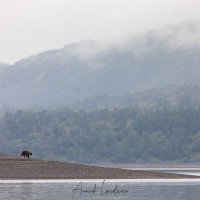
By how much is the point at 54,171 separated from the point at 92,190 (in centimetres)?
3752

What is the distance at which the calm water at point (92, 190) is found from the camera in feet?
338

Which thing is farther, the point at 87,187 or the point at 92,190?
the point at 87,187

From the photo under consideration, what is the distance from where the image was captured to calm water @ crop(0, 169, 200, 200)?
4060 inches

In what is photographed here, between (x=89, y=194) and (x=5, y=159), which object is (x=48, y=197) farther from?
(x=5, y=159)

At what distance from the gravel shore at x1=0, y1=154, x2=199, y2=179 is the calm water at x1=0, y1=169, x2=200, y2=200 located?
8846 mm

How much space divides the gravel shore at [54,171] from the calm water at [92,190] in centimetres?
885

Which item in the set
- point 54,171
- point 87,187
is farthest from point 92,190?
point 54,171

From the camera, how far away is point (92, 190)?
11675cm

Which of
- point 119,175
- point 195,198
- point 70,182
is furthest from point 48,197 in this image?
point 119,175

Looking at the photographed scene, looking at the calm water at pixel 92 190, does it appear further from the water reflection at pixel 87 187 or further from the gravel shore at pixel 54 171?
the gravel shore at pixel 54 171

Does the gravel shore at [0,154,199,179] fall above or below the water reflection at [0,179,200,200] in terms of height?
above

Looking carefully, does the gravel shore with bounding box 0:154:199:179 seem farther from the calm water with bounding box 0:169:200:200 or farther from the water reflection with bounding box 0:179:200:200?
the calm water with bounding box 0:169:200:200

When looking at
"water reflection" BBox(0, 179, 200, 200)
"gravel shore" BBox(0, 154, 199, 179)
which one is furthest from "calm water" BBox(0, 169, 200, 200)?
"gravel shore" BBox(0, 154, 199, 179)

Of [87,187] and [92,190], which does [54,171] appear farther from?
[92,190]
